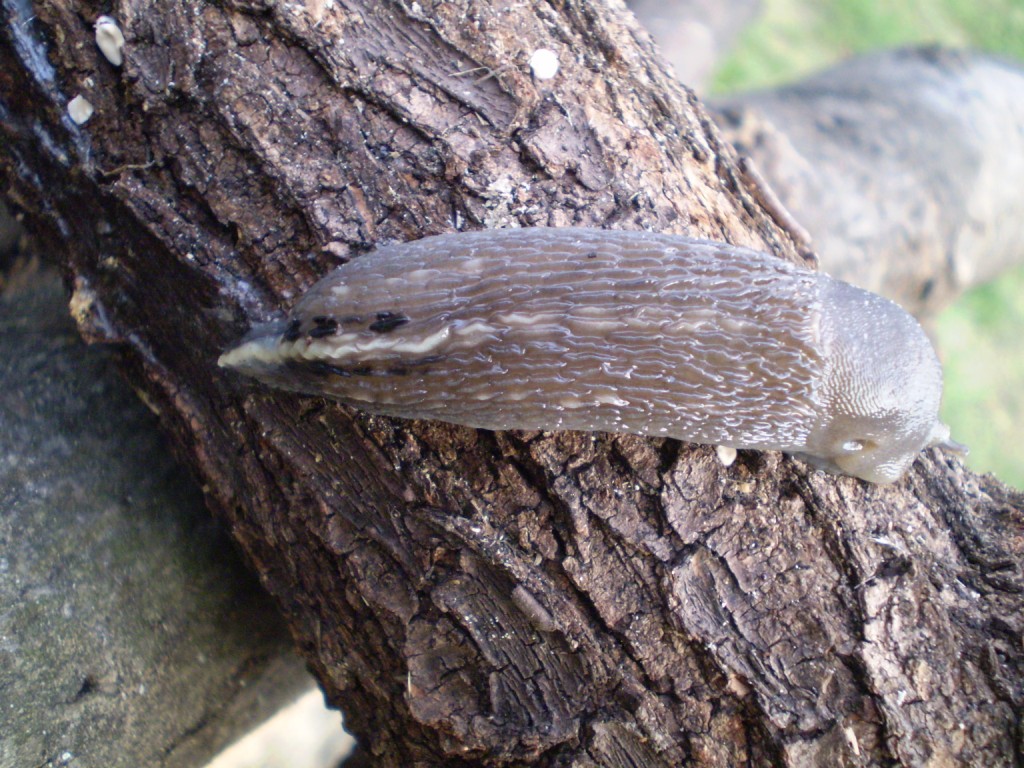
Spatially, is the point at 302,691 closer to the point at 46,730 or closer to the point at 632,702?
the point at 46,730

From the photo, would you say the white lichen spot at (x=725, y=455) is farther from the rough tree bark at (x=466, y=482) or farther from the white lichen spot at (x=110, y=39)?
the white lichen spot at (x=110, y=39)

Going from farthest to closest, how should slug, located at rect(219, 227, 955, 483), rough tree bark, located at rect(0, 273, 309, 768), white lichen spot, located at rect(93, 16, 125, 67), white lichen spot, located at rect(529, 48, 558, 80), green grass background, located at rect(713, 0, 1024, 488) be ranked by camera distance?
green grass background, located at rect(713, 0, 1024, 488), white lichen spot, located at rect(529, 48, 558, 80), rough tree bark, located at rect(0, 273, 309, 768), white lichen spot, located at rect(93, 16, 125, 67), slug, located at rect(219, 227, 955, 483)

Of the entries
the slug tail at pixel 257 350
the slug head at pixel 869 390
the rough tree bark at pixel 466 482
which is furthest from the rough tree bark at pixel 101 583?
the slug head at pixel 869 390

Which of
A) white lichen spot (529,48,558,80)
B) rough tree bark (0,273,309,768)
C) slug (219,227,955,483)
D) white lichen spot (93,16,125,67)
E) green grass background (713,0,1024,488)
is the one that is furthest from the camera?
green grass background (713,0,1024,488)

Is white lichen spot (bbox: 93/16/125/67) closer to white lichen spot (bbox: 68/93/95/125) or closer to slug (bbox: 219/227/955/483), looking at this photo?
white lichen spot (bbox: 68/93/95/125)

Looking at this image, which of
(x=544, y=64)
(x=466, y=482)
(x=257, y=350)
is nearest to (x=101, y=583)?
(x=257, y=350)

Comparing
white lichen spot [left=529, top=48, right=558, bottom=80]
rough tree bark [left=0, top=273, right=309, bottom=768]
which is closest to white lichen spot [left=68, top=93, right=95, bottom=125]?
rough tree bark [left=0, top=273, right=309, bottom=768]
